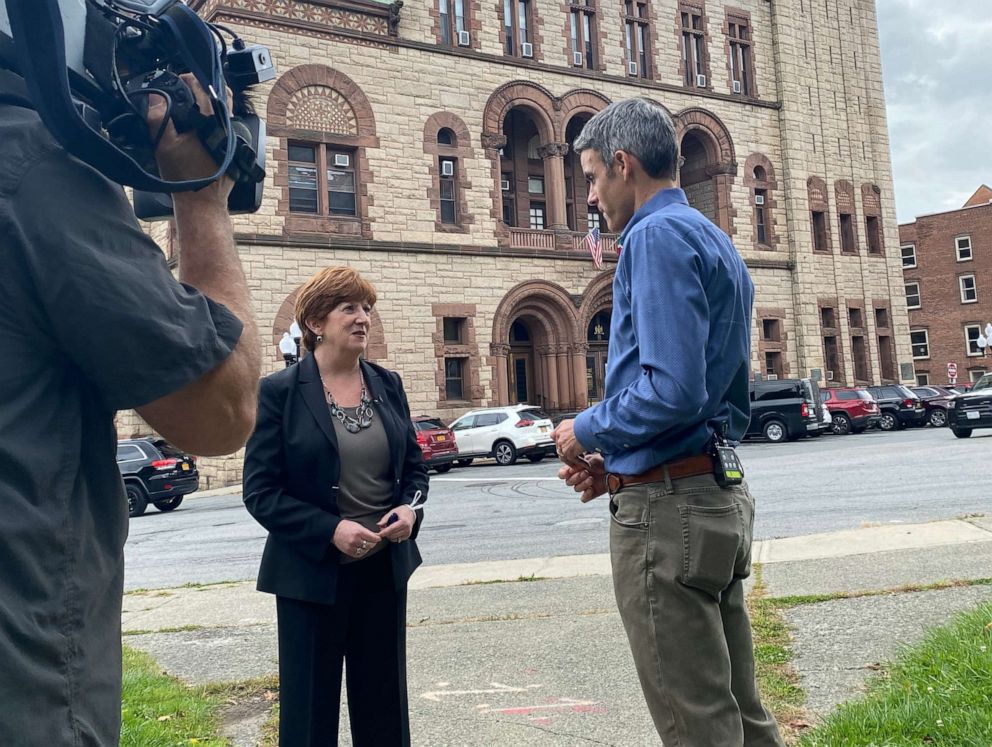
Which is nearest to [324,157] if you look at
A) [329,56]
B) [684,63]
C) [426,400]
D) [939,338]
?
[329,56]

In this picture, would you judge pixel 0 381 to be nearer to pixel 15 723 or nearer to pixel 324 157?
pixel 15 723

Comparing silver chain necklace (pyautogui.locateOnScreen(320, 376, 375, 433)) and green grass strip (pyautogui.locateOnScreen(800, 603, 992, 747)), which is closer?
green grass strip (pyautogui.locateOnScreen(800, 603, 992, 747))

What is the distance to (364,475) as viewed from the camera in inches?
137

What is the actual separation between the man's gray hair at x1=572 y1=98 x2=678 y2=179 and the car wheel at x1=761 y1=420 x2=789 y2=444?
26718 mm

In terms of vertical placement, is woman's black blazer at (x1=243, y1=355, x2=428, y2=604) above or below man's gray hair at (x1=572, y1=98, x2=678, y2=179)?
below

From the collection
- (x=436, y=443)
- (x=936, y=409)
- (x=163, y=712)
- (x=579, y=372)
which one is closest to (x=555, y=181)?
(x=579, y=372)

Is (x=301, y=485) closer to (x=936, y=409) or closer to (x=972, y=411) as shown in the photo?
(x=972, y=411)

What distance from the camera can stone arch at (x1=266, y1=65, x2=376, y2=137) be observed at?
25906mm

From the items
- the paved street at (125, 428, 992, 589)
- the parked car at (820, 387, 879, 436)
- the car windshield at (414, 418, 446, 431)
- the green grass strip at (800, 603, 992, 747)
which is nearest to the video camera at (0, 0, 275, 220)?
the green grass strip at (800, 603, 992, 747)

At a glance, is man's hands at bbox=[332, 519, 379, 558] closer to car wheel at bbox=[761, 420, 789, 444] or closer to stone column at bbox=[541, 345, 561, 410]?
car wheel at bbox=[761, 420, 789, 444]

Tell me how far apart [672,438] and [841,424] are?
30.7 m

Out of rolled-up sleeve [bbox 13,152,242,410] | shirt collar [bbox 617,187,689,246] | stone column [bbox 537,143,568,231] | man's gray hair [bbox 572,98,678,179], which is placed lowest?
rolled-up sleeve [bbox 13,152,242,410]

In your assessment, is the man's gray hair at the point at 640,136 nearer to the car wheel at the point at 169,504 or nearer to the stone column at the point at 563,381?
the car wheel at the point at 169,504

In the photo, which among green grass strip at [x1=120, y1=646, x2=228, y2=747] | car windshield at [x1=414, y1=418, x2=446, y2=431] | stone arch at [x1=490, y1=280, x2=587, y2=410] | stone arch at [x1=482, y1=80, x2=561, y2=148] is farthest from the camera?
stone arch at [x1=490, y1=280, x2=587, y2=410]
